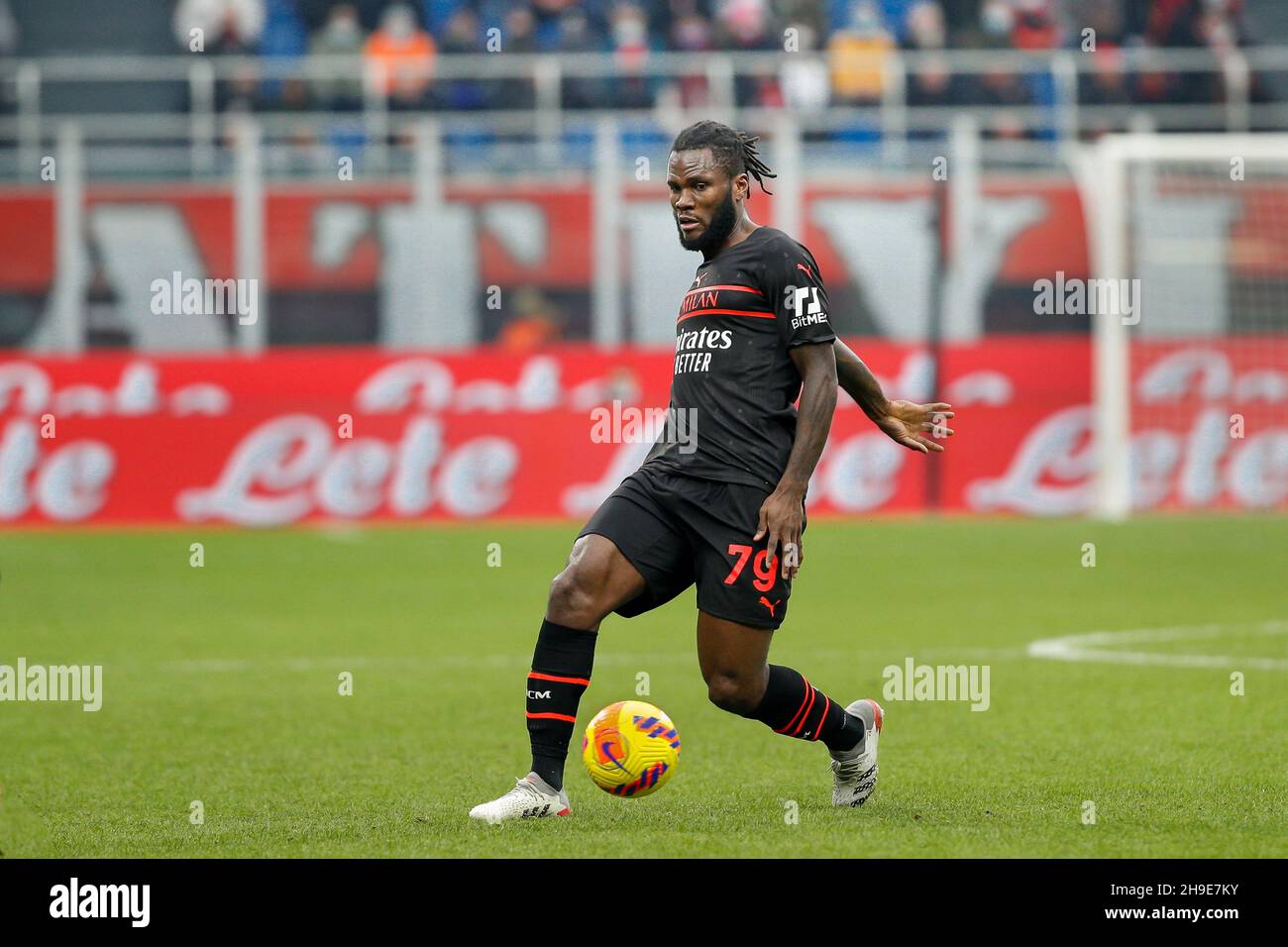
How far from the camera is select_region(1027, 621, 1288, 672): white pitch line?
10305 millimetres

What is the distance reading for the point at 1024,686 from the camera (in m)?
9.63

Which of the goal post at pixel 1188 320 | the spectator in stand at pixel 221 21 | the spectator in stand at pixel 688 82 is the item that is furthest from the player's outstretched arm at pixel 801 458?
the spectator in stand at pixel 221 21

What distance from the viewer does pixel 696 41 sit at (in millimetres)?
23328

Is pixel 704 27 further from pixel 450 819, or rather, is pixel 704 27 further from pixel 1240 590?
pixel 450 819

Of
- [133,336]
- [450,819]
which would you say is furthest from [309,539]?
[450,819]

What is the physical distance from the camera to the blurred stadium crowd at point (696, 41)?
21.5m

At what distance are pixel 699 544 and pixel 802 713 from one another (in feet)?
2.27

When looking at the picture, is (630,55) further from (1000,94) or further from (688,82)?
(1000,94)

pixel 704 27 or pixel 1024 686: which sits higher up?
pixel 704 27

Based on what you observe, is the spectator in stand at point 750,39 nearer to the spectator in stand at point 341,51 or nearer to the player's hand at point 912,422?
the spectator in stand at point 341,51

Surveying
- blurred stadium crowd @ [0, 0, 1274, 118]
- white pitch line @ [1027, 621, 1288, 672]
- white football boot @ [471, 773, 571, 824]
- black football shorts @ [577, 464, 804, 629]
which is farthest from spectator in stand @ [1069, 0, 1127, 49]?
white football boot @ [471, 773, 571, 824]

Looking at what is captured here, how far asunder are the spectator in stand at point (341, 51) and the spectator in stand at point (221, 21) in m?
0.72

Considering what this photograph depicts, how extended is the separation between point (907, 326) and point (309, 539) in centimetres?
661

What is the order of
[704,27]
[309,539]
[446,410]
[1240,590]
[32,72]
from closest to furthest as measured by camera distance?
[1240,590] < [309,539] < [446,410] < [32,72] < [704,27]
